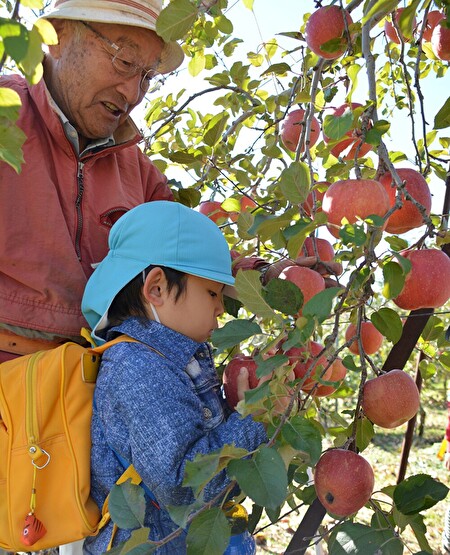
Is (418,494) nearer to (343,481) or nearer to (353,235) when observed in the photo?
(343,481)

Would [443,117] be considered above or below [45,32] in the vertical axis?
below

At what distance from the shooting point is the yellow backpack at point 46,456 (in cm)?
113

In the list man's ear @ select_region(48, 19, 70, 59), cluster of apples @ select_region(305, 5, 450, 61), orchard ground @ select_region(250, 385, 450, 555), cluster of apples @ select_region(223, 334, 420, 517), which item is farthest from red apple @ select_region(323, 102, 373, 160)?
orchard ground @ select_region(250, 385, 450, 555)

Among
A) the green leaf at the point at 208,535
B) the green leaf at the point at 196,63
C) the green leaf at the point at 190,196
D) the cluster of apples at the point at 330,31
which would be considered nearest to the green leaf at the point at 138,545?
the green leaf at the point at 208,535

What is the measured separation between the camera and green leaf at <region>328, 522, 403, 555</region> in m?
0.95

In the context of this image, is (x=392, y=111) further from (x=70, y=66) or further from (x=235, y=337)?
(x=235, y=337)

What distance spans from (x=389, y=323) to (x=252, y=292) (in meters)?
0.27

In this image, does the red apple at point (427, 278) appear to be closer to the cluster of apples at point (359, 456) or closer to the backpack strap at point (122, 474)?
the cluster of apples at point (359, 456)

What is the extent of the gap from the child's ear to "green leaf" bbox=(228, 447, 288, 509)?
1.76 ft

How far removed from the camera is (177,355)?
125 centimetres

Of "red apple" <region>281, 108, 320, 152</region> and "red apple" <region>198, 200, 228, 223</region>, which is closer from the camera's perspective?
"red apple" <region>281, 108, 320, 152</region>

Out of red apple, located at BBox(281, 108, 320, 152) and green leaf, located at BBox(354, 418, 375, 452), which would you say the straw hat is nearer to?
red apple, located at BBox(281, 108, 320, 152)

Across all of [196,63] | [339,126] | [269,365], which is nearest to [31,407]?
[269,365]

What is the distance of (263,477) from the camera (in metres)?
0.79
